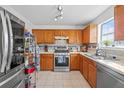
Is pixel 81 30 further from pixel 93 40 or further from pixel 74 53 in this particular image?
pixel 93 40

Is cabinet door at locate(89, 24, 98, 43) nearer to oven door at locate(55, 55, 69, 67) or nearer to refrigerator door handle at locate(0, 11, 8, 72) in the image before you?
oven door at locate(55, 55, 69, 67)

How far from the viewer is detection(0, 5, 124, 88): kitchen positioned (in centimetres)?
160

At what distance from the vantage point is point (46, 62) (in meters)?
7.02

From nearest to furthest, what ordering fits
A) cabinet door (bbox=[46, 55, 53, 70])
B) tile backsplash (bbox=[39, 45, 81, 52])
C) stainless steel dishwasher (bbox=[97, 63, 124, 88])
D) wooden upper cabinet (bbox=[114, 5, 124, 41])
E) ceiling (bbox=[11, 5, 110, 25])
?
stainless steel dishwasher (bbox=[97, 63, 124, 88]) < wooden upper cabinet (bbox=[114, 5, 124, 41]) < ceiling (bbox=[11, 5, 110, 25]) < cabinet door (bbox=[46, 55, 53, 70]) < tile backsplash (bbox=[39, 45, 81, 52])

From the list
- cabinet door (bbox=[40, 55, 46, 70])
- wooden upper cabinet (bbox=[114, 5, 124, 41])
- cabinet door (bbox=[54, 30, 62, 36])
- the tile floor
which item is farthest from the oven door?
wooden upper cabinet (bbox=[114, 5, 124, 41])

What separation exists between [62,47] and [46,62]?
1143 mm

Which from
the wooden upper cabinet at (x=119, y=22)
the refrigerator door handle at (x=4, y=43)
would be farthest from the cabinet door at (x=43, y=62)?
the refrigerator door handle at (x=4, y=43)

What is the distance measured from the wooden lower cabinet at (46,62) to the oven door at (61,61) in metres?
0.26

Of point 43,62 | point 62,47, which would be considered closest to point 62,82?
point 43,62

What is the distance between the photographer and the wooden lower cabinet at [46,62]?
7.01 metres

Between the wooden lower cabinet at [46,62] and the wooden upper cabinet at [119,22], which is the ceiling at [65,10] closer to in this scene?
the wooden upper cabinet at [119,22]

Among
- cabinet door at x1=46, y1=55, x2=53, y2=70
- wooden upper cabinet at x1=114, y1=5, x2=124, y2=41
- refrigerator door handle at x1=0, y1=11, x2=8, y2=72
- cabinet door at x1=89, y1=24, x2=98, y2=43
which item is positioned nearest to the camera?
refrigerator door handle at x1=0, y1=11, x2=8, y2=72

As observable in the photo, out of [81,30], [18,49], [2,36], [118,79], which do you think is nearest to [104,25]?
[81,30]

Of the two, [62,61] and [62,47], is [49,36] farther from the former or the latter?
[62,61]
